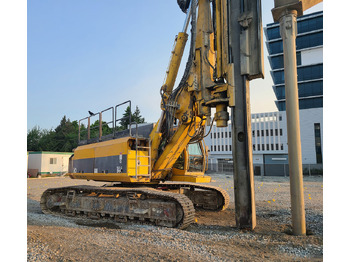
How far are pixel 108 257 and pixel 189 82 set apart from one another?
4.83 m

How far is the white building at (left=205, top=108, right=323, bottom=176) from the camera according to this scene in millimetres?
48312

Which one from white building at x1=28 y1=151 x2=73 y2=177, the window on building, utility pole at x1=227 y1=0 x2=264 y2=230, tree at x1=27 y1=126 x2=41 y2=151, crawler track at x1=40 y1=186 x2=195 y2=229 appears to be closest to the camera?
utility pole at x1=227 y1=0 x2=264 y2=230

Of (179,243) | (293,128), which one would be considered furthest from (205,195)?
(293,128)

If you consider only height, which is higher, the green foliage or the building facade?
the building facade

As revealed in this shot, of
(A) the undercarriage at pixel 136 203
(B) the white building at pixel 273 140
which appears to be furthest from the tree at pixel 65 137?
(A) the undercarriage at pixel 136 203

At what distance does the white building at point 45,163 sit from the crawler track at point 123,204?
2364 centimetres

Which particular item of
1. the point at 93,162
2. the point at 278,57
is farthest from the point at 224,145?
the point at 93,162

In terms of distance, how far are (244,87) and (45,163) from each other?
30477mm

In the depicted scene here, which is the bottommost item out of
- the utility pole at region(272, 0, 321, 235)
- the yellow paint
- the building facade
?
the yellow paint

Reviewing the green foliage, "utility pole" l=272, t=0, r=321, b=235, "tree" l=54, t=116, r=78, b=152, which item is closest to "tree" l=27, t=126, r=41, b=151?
the green foliage

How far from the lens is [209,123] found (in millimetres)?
7789

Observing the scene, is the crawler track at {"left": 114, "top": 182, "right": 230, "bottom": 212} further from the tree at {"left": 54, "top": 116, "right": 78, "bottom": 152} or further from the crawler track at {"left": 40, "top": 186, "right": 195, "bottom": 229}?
the tree at {"left": 54, "top": 116, "right": 78, "bottom": 152}

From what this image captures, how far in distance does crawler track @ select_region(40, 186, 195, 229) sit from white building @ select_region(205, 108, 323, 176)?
108 ft
